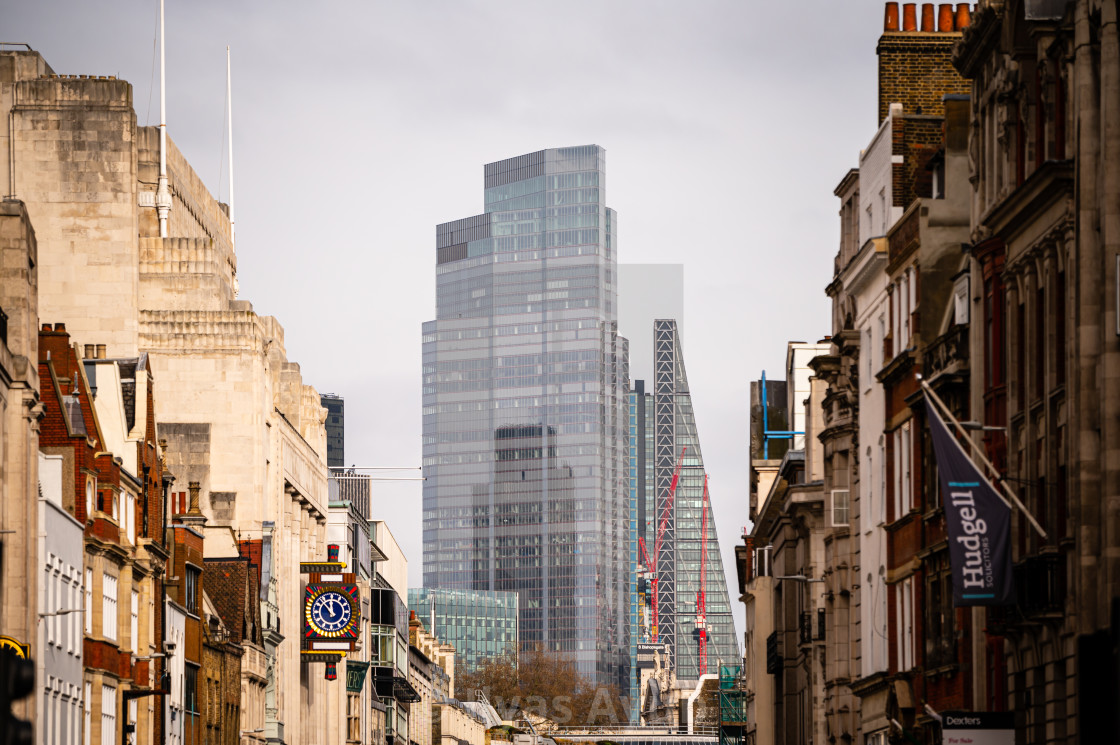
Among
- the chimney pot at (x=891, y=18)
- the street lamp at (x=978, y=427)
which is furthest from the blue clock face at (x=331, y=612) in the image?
the street lamp at (x=978, y=427)

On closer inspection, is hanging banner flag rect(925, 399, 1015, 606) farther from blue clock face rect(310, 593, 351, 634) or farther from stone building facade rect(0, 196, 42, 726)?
blue clock face rect(310, 593, 351, 634)

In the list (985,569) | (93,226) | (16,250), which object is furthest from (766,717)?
(985,569)

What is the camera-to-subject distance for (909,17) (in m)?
56.9

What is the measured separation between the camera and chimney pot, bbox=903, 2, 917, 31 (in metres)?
56.9

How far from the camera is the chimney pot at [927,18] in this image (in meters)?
56.8

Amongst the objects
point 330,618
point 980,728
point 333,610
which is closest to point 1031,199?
point 980,728

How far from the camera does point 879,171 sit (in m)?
56.8

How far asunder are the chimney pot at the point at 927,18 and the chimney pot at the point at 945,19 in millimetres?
307

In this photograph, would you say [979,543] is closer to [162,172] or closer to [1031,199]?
[1031,199]

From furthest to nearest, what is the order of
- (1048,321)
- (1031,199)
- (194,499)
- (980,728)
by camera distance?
(194,499) < (980,728) < (1031,199) < (1048,321)

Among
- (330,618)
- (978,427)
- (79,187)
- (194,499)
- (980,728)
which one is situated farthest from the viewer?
(330,618)

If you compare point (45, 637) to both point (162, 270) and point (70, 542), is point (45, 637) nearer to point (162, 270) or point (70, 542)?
point (70, 542)

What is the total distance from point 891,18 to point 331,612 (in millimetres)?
63054

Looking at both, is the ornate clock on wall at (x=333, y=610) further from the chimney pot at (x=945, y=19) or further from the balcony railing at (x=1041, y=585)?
the balcony railing at (x=1041, y=585)
